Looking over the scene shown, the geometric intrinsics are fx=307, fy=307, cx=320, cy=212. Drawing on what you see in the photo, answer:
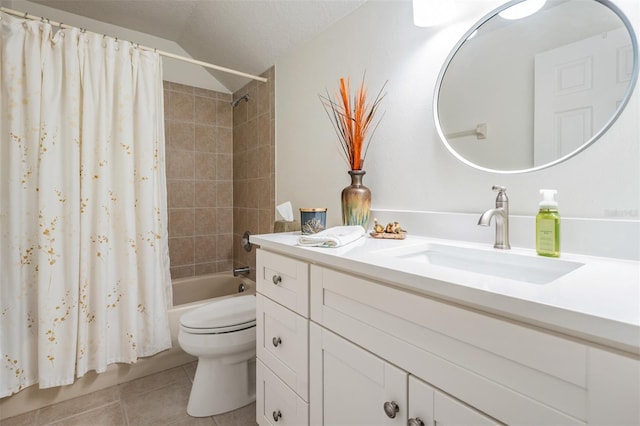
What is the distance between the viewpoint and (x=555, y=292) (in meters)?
0.50

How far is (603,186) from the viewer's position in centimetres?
82

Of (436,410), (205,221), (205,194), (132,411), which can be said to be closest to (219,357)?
(132,411)

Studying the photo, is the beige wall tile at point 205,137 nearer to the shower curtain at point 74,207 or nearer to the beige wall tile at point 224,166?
the beige wall tile at point 224,166

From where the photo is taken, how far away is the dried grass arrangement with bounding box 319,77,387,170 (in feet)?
4.30

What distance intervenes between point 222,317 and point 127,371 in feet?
2.39

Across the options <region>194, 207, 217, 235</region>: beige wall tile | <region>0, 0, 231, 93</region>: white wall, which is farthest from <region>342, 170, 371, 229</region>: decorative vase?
<region>0, 0, 231, 93</region>: white wall

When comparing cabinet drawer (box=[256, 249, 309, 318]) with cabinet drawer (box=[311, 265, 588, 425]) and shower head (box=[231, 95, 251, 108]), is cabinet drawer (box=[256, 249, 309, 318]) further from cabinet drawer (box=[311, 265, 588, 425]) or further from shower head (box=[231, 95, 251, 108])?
shower head (box=[231, 95, 251, 108])

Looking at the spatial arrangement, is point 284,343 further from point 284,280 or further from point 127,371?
point 127,371

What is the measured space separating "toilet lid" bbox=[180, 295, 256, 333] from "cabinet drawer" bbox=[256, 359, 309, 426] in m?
0.34

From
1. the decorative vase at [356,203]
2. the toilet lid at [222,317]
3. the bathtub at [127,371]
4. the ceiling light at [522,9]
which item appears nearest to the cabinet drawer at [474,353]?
the decorative vase at [356,203]

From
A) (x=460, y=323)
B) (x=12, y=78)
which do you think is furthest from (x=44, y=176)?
(x=460, y=323)

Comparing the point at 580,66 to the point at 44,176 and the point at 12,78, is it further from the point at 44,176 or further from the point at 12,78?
the point at 12,78

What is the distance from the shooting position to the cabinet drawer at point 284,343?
0.95 meters

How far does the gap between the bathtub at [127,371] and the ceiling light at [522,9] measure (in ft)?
6.72
